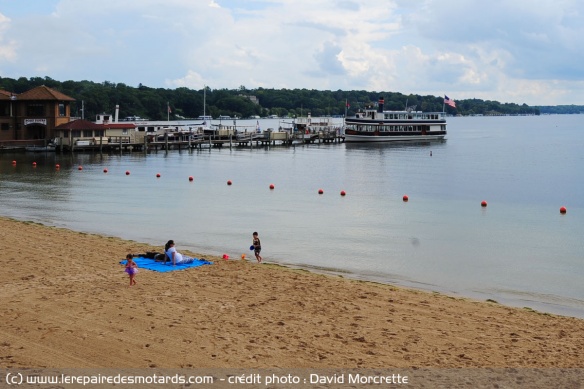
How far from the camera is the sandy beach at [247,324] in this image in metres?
12.3

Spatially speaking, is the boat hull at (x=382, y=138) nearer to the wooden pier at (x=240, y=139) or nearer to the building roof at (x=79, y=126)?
the wooden pier at (x=240, y=139)

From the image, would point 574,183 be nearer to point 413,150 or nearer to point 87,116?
point 413,150

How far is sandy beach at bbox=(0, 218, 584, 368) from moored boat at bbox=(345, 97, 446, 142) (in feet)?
291

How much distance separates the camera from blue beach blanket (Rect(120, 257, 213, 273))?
19.8m

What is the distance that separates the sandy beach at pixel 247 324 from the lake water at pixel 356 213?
4660 millimetres

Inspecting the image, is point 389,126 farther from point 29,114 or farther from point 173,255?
point 173,255

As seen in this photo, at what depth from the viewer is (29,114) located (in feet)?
249

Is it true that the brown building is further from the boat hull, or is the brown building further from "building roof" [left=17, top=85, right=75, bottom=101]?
the boat hull

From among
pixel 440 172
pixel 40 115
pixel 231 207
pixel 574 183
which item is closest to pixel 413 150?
pixel 440 172

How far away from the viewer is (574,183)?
57.8 metres

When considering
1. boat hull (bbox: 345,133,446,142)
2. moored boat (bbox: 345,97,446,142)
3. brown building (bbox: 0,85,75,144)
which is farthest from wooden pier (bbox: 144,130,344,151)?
brown building (bbox: 0,85,75,144)

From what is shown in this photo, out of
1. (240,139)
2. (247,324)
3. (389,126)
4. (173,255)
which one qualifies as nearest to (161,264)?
(173,255)

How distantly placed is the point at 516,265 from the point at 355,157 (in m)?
61.6

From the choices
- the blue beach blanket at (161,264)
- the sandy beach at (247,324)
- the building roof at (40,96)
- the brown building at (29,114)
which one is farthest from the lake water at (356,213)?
the building roof at (40,96)
